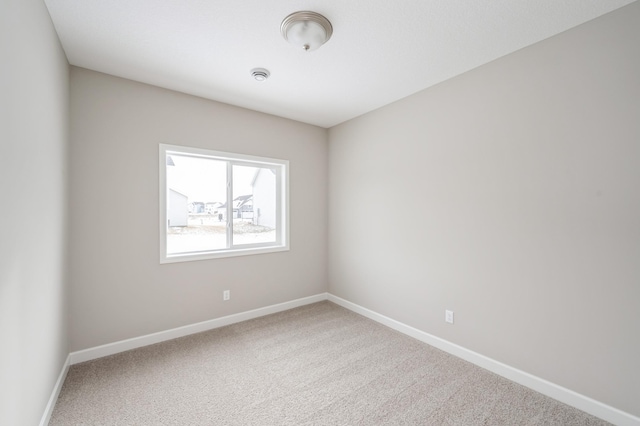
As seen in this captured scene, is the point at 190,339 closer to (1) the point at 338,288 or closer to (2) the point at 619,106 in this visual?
(1) the point at 338,288

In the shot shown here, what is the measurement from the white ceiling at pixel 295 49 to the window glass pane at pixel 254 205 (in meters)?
1.06

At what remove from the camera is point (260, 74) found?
253 centimetres

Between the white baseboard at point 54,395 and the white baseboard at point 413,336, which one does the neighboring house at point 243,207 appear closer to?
the white baseboard at point 413,336

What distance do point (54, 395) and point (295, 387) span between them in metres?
1.68

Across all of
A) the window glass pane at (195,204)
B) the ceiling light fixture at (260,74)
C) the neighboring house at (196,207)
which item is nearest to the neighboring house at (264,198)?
the window glass pane at (195,204)

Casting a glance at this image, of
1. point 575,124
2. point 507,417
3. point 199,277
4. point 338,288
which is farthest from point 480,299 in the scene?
point 199,277

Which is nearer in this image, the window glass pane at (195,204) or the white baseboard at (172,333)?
the white baseboard at (172,333)

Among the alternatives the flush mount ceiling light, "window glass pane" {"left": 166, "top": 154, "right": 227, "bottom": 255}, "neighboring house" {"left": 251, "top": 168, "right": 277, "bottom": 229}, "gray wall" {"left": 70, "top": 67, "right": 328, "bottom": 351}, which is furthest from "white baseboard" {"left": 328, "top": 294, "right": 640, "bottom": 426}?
the flush mount ceiling light

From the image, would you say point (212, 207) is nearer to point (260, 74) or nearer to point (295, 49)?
point (260, 74)

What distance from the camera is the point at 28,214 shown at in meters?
1.46

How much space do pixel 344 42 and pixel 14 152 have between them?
6.81 feet

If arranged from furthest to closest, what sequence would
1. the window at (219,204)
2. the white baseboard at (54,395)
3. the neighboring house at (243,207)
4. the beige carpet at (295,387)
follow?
the neighboring house at (243,207), the window at (219,204), the beige carpet at (295,387), the white baseboard at (54,395)

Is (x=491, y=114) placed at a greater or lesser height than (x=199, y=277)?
greater

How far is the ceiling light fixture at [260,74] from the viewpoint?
2.48 m
